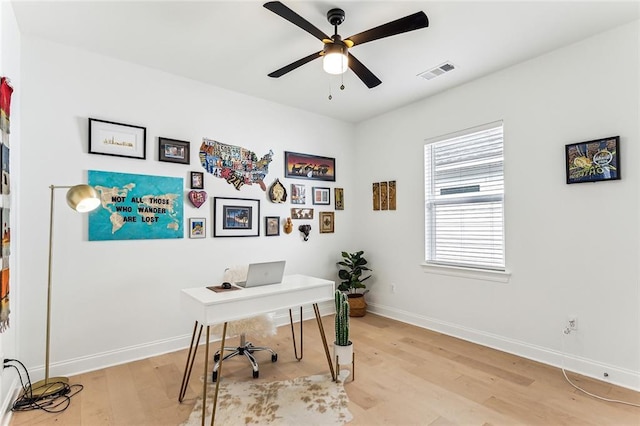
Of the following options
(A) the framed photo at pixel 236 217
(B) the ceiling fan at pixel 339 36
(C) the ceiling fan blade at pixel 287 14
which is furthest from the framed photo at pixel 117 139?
(C) the ceiling fan blade at pixel 287 14

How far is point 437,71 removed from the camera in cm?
330

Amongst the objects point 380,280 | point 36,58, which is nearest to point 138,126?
point 36,58

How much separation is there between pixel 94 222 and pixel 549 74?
4214 millimetres

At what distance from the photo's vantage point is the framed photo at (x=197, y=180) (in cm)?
348

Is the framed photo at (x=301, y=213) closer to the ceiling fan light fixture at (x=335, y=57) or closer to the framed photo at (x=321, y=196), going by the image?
the framed photo at (x=321, y=196)

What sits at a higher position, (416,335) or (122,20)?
(122,20)

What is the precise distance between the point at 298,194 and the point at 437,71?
2.13 metres

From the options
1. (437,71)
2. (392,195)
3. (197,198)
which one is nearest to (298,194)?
(392,195)

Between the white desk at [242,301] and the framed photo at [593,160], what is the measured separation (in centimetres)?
226

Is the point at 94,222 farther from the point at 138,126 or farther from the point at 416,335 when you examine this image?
the point at 416,335

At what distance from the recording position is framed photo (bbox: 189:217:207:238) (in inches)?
137

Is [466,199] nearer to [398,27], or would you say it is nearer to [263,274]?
[398,27]

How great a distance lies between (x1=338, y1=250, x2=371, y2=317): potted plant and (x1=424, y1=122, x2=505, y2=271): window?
959mm

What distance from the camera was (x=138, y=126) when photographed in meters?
3.19
